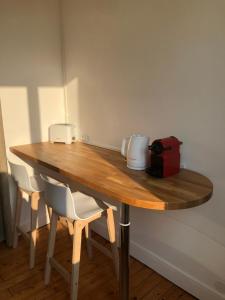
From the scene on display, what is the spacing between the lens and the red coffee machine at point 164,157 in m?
1.57

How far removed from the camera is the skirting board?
179cm

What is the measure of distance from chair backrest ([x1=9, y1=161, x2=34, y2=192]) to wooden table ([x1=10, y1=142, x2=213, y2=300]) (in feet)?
0.43

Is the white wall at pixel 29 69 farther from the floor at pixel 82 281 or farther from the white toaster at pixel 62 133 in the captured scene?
the floor at pixel 82 281

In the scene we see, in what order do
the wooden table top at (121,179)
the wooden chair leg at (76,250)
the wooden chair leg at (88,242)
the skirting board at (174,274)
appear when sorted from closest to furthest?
the wooden table top at (121,179), the wooden chair leg at (76,250), the skirting board at (174,274), the wooden chair leg at (88,242)

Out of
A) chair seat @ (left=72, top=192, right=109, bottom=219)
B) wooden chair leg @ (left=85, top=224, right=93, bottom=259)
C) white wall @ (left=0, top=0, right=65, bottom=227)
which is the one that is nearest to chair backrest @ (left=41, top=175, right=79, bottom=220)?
chair seat @ (left=72, top=192, right=109, bottom=219)

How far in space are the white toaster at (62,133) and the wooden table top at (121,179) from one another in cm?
21

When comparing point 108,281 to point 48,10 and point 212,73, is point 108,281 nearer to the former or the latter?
point 212,73

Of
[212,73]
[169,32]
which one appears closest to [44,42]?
[169,32]

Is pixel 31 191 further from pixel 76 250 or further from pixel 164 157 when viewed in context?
pixel 164 157

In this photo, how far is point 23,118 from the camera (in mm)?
2457

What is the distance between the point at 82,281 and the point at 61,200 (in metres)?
0.80

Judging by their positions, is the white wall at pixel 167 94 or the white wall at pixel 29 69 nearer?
the white wall at pixel 167 94

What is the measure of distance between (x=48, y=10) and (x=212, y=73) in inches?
67.1

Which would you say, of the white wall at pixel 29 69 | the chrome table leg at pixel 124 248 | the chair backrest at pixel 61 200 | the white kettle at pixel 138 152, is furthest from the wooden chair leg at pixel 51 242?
the white wall at pixel 29 69
